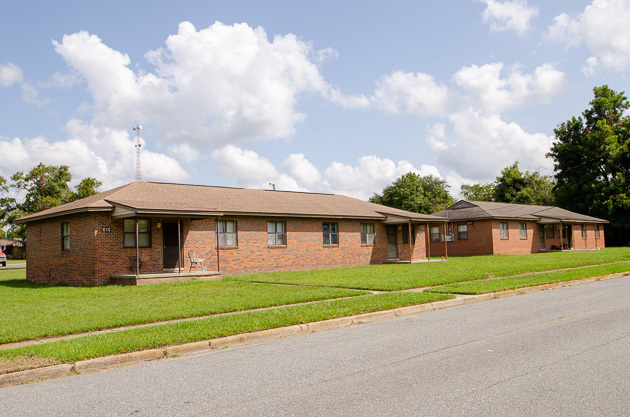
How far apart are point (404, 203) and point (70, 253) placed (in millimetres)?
52547

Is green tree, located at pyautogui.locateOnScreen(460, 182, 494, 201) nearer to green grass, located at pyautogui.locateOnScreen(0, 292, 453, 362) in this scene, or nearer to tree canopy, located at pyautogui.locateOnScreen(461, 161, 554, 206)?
tree canopy, located at pyautogui.locateOnScreen(461, 161, 554, 206)

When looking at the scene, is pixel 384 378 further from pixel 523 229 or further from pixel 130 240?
pixel 523 229

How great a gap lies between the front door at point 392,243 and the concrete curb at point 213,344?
17.1m

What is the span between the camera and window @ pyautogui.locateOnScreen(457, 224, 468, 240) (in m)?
40.0

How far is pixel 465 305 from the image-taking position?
517 inches

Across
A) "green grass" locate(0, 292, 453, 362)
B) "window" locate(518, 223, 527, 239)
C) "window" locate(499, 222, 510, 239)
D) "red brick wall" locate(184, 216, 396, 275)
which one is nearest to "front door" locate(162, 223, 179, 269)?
"red brick wall" locate(184, 216, 396, 275)

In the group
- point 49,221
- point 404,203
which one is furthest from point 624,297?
point 404,203

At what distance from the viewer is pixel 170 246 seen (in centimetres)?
2172

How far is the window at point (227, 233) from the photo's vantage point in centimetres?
2342

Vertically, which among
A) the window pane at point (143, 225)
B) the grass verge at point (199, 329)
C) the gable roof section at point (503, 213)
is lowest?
the grass verge at point (199, 329)

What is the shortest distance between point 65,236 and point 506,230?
1201 inches

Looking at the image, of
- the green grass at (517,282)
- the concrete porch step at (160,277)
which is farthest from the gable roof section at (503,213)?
the concrete porch step at (160,277)

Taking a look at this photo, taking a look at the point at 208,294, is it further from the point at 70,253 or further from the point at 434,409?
the point at 434,409

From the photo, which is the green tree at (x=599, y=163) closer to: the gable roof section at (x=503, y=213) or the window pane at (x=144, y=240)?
the gable roof section at (x=503, y=213)
